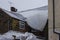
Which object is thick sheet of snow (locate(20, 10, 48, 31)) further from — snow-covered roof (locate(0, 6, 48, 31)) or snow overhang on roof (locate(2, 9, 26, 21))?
snow overhang on roof (locate(2, 9, 26, 21))

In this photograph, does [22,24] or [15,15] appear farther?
[22,24]

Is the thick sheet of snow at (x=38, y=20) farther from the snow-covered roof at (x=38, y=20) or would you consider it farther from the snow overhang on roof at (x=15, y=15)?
the snow overhang on roof at (x=15, y=15)

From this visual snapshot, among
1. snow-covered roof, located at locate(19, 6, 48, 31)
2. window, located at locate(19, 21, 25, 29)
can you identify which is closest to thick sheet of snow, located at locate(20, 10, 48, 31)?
snow-covered roof, located at locate(19, 6, 48, 31)

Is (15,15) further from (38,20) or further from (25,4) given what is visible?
(25,4)

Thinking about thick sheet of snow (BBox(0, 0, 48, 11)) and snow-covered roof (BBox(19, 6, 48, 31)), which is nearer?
snow-covered roof (BBox(19, 6, 48, 31))

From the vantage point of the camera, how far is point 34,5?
7.14 meters

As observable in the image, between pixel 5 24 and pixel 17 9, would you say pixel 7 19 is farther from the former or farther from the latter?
pixel 17 9

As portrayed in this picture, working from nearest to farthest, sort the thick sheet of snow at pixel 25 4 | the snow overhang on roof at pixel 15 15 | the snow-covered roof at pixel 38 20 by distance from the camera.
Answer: the snow-covered roof at pixel 38 20
the snow overhang on roof at pixel 15 15
the thick sheet of snow at pixel 25 4

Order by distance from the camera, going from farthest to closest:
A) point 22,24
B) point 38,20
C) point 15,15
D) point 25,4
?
point 25,4, point 22,24, point 15,15, point 38,20

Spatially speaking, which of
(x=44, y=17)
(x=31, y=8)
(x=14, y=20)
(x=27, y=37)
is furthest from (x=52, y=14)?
(x=31, y=8)

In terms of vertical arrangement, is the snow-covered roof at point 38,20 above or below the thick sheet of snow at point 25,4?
below

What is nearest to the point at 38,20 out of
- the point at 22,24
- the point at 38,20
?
the point at 38,20

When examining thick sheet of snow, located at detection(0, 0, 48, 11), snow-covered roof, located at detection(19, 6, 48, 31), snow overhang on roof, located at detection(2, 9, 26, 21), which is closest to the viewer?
snow-covered roof, located at detection(19, 6, 48, 31)

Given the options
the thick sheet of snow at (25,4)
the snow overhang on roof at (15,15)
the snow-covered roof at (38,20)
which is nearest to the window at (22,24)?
the snow overhang on roof at (15,15)
